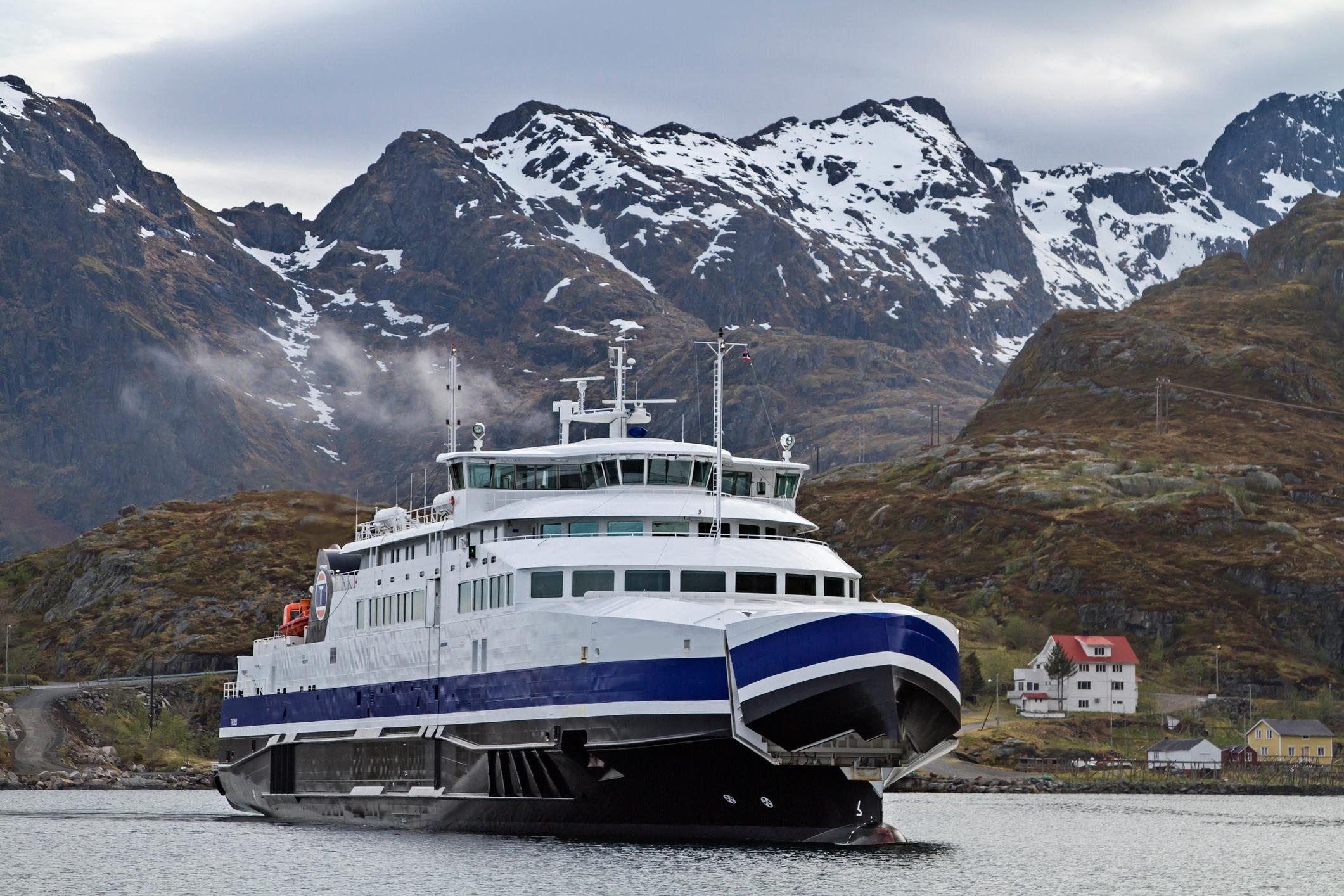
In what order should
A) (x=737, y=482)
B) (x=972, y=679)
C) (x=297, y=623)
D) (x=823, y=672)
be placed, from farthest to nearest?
(x=972, y=679) → (x=297, y=623) → (x=737, y=482) → (x=823, y=672)

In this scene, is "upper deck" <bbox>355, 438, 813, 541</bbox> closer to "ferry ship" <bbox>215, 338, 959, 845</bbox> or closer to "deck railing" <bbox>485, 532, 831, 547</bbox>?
"ferry ship" <bbox>215, 338, 959, 845</bbox>

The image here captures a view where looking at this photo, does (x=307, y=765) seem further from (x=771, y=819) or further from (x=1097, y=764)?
(x=1097, y=764)

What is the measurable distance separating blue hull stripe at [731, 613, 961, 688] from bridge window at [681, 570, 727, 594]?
666 centimetres

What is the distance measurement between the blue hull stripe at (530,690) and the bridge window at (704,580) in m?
5.06

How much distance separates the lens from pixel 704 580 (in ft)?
199

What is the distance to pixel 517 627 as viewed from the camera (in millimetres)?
60688

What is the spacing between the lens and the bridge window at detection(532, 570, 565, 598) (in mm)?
60906

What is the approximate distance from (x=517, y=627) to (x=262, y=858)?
14280mm

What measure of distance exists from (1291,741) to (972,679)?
28.8 m

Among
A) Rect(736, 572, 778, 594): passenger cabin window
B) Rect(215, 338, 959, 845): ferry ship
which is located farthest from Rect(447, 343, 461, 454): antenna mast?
Rect(736, 572, 778, 594): passenger cabin window

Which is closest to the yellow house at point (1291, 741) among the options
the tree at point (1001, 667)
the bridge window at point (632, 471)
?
the tree at point (1001, 667)

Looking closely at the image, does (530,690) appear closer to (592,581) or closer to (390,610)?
(592,581)

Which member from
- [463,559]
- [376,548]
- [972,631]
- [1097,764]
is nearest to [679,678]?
[463,559]

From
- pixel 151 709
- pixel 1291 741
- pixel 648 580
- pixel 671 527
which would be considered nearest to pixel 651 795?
pixel 648 580
